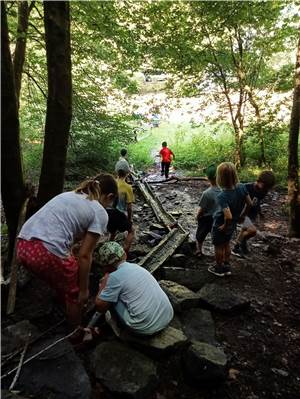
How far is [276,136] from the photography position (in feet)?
48.3

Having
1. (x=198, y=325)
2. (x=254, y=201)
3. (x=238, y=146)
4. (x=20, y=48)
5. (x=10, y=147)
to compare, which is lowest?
(x=198, y=325)

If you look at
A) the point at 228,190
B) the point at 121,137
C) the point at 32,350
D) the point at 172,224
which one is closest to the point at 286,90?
the point at 121,137

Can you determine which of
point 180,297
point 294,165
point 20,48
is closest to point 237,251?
point 294,165

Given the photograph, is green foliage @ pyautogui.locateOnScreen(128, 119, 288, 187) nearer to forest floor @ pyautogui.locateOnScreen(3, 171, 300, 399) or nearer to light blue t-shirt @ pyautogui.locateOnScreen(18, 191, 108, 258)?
forest floor @ pyautogui.locateOnScreen(3, 171, 300, 399)

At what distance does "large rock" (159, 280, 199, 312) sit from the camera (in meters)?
4.06

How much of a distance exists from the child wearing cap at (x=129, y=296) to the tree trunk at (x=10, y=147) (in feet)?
6.36

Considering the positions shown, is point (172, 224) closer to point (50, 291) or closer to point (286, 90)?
point (50, 291)

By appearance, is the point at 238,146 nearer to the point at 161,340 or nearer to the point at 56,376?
the point at 161,340

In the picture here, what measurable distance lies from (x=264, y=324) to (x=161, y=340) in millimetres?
1644

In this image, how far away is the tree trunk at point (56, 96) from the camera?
4301mm

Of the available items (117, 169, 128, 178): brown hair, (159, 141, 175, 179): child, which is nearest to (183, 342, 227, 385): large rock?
(117, 169, 128, 178): brown hair

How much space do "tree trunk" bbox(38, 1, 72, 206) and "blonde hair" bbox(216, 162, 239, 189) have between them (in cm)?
222

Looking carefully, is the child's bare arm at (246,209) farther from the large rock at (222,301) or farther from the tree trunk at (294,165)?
the tree trunk at (294,165)

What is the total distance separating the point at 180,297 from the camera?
4195 millimetres
